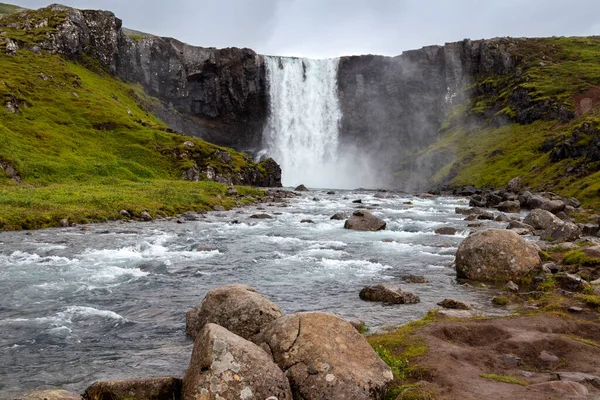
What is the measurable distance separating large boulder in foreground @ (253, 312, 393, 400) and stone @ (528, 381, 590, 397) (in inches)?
118

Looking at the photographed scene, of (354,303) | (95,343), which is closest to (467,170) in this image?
(354,303)

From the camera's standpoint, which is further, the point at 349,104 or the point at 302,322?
the point at 349,104

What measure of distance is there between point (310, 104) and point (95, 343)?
457ft

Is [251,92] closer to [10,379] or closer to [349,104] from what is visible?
[349,104]

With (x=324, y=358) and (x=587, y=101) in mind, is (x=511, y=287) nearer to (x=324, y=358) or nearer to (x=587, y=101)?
(x=324, y=358)

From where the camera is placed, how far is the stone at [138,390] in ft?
29.8

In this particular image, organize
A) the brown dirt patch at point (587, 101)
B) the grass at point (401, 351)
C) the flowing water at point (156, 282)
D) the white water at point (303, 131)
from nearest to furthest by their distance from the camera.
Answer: the grass at point (401, 351) < the flowing water at point (156, 282) < the brown dirt patch at point (587, 101) < the white water at point (303, 131)

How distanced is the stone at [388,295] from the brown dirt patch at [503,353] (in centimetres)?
386

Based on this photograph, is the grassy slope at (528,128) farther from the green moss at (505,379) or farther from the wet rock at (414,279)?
the green moss at (505,379)

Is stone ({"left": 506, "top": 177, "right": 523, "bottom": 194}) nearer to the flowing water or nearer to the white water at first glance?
the flowing water

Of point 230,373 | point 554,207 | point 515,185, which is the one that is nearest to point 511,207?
point 554,207

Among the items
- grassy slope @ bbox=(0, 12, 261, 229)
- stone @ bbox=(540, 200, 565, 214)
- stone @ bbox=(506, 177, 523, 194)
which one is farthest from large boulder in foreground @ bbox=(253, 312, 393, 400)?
stone @ bbox=(506, 177, 523, 194)

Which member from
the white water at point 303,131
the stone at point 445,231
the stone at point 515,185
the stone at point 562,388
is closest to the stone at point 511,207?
the stone at point 445,231

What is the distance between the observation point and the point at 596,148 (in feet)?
239
